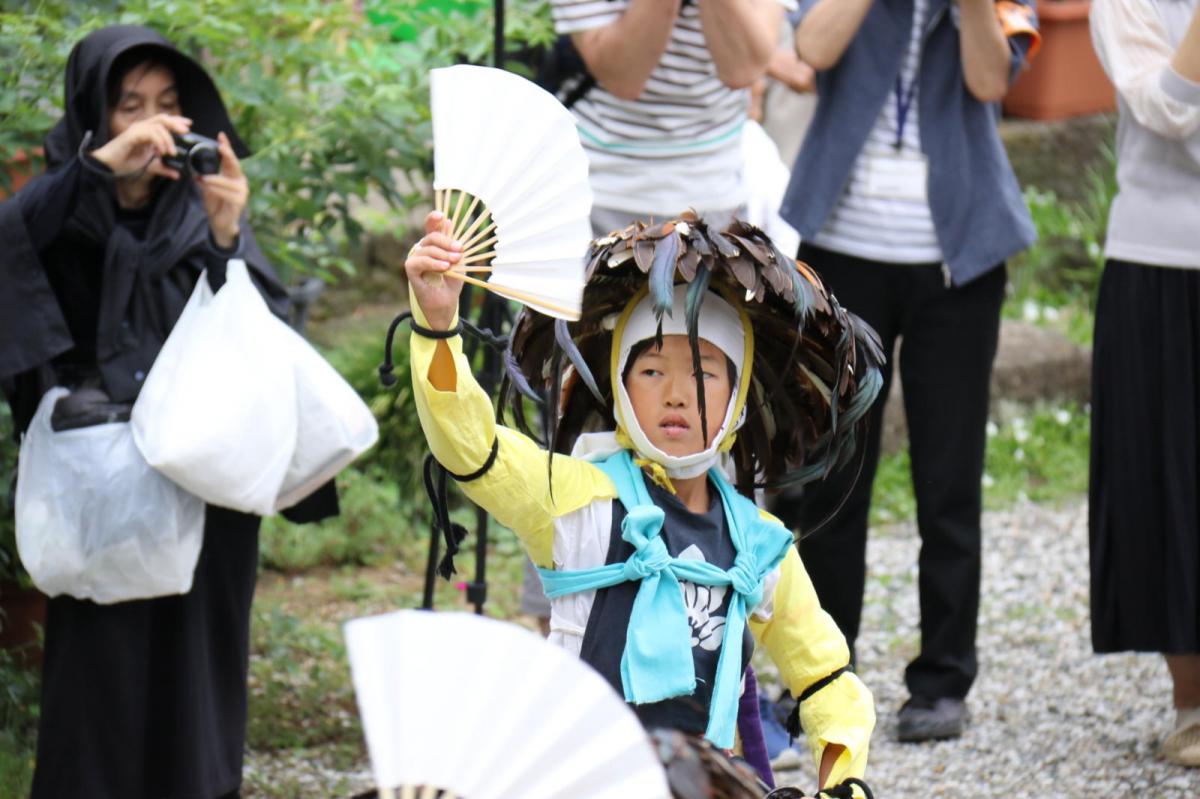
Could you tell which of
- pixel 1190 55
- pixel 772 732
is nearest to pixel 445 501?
pixel 772 732

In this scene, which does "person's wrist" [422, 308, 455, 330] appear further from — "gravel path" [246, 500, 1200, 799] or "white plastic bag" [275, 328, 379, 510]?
"gravel path" [246, 500, 1200, 799]

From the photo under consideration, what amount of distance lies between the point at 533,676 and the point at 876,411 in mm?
2436

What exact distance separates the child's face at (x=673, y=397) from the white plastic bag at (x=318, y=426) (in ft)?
3.45

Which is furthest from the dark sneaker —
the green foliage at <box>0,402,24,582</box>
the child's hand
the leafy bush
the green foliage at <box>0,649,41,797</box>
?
the child's hand

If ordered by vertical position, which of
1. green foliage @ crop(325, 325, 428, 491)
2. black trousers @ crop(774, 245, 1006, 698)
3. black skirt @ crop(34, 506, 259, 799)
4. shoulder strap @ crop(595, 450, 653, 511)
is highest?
shoulder strap @ crop(595, 450, 653, 511)

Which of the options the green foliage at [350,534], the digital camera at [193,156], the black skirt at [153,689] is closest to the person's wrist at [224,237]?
the digital camera at [193,156]

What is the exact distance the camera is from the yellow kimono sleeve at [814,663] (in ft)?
8.95

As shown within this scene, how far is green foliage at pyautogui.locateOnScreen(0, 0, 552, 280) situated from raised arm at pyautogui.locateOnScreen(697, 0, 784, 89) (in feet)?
1.89

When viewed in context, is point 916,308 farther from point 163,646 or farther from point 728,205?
point 163,646

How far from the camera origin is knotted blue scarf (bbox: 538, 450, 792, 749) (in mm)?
2598

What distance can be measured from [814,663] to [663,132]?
1621 millimetres

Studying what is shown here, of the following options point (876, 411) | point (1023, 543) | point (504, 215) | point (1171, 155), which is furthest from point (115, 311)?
point (1023, 543)

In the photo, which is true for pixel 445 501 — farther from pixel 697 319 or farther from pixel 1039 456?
pixel 1039 456

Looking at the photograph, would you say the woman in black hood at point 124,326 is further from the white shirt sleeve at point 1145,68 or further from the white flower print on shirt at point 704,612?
the white shirt sleeve at point 1145,68
